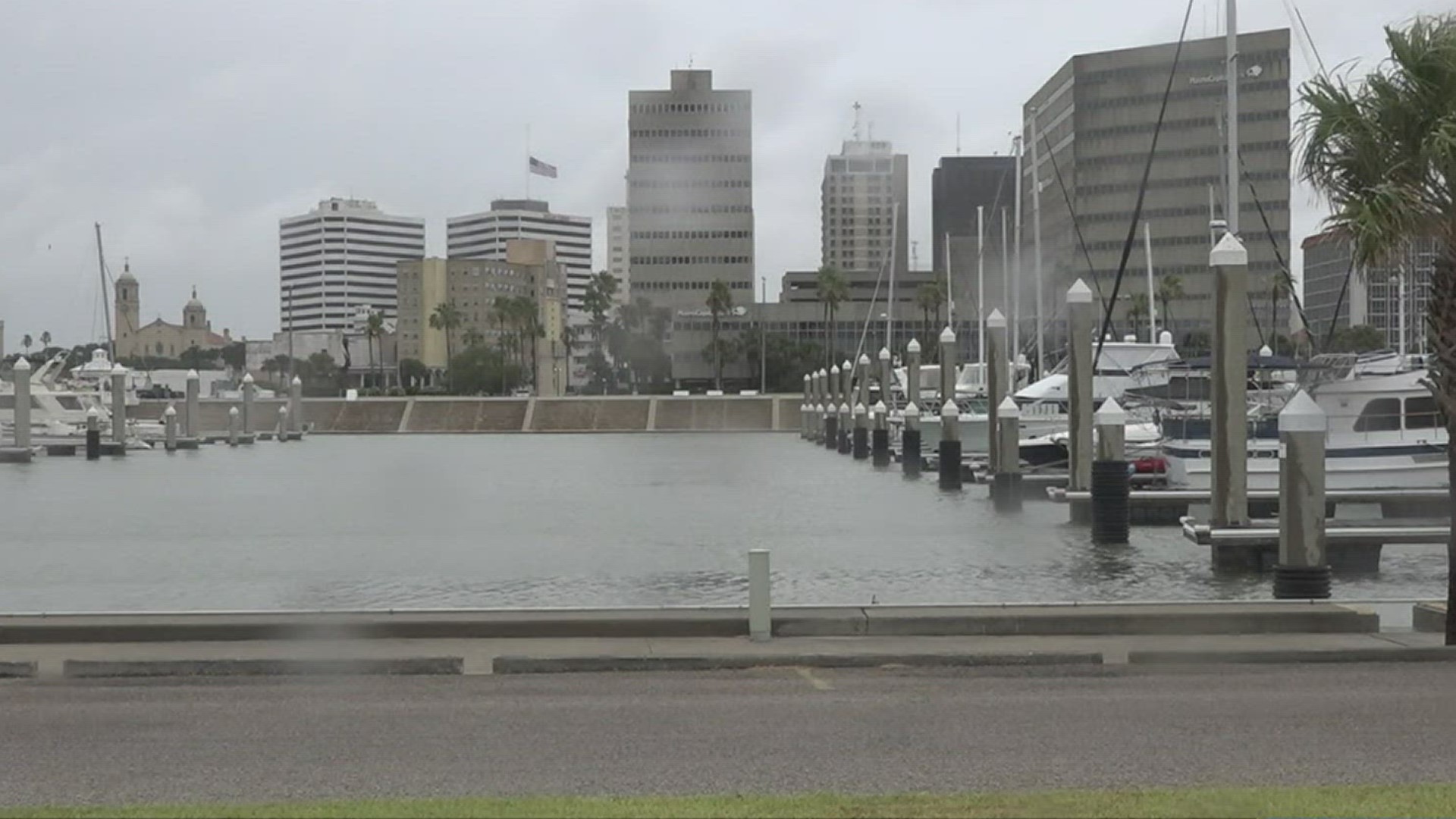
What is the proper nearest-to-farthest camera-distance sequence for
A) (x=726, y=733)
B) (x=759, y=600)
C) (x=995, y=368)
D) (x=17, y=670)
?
(x=726, y=733), (x=17, y=670), (x=759, y=600), (x=995, y=368)

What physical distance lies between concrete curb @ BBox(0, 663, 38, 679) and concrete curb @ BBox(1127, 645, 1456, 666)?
377 inches

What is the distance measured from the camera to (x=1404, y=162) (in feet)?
50.3

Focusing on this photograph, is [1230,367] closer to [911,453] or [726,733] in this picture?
[726,733]

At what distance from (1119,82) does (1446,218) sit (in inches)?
5425

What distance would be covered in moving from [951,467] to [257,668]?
32805 mm

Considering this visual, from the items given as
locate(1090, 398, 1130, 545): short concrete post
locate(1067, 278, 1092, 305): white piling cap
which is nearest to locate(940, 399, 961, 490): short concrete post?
locate(1067, 278, 1092, 305): white piling cap

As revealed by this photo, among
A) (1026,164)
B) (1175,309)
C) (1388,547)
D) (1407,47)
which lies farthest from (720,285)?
(1407,47)

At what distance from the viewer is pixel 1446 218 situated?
15.1 meters

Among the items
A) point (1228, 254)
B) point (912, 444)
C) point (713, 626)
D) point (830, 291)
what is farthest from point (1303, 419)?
point (830, 291)

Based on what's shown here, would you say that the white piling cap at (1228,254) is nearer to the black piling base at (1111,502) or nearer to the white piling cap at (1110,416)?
the white piling cap at (1110,416)

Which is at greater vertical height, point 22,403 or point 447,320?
point 447,320

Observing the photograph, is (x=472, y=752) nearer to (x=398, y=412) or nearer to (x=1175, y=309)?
(x=398, y=412)

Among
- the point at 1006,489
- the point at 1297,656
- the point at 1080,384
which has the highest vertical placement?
the point at 1080,384

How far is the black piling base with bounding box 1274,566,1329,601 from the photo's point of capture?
18.4m
